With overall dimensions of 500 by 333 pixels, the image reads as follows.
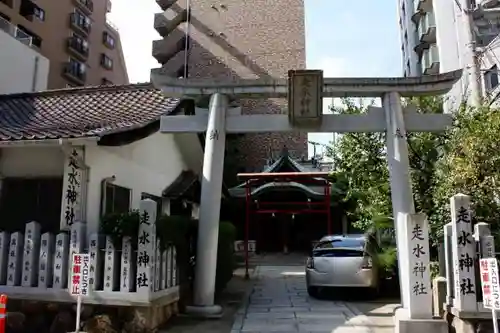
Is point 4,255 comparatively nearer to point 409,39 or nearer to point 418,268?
point 418,268

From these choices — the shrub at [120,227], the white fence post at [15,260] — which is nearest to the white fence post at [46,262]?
the white fence post at [15,260]

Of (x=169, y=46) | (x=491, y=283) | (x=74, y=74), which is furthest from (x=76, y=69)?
(x=491, y=283)

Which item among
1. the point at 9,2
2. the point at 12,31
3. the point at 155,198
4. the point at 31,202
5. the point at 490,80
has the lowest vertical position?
the point at 31,202

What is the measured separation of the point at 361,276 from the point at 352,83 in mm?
4687

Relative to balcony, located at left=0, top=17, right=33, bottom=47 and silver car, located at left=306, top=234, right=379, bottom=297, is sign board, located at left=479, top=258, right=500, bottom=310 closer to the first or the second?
silver car, located at left=306, top=234, right=379, bottom=297

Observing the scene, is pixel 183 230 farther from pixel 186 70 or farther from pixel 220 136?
pixel 186 70

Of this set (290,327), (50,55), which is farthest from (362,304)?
(50,55)

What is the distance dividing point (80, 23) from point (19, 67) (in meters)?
29.7

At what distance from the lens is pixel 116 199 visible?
943cm

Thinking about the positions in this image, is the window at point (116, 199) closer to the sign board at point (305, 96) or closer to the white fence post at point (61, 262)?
the white fence post at point (61, 262)

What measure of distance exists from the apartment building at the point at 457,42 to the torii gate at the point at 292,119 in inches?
157

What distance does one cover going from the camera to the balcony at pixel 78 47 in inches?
1577

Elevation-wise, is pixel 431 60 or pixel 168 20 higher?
pixel 168 20

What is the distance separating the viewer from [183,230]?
29.5ft
